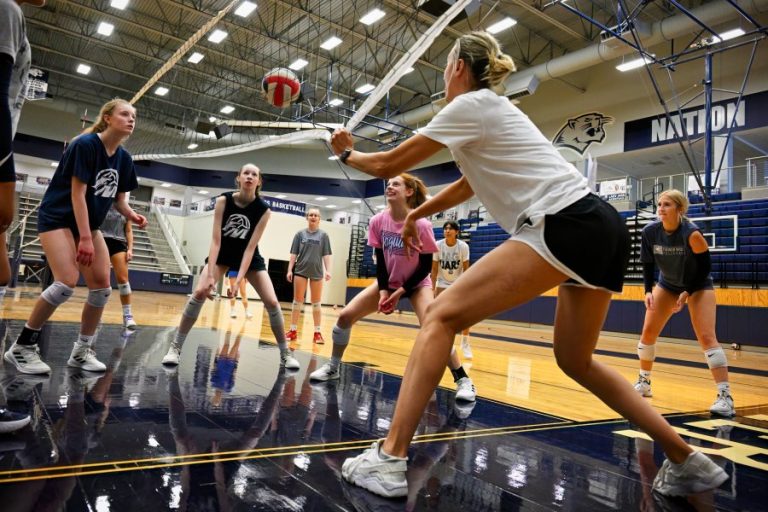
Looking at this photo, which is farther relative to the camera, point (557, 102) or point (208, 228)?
point (208, 228)

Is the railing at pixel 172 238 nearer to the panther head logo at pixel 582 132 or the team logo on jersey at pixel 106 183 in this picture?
the panther head logo at pixel 582 132

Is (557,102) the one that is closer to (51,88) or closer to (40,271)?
(40,271)

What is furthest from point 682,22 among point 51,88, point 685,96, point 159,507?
point 51,88

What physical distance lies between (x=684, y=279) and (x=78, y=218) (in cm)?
418

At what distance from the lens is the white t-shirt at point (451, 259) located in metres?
6.62

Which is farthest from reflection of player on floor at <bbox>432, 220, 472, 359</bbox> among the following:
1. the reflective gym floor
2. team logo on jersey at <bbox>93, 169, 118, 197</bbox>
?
team logo on jersey at <bbox>93, 169, 118, 197</bbox>

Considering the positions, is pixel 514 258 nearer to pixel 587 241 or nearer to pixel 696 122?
pixel 587 241

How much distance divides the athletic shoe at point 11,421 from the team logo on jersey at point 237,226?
227 cm

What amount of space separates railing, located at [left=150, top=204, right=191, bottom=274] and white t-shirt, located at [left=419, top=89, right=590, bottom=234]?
24062mm

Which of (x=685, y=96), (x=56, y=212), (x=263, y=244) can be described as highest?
(x=685, y=96)

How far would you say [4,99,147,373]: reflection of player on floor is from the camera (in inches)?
121

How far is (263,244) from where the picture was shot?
2291cm

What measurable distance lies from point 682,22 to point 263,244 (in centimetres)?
1742

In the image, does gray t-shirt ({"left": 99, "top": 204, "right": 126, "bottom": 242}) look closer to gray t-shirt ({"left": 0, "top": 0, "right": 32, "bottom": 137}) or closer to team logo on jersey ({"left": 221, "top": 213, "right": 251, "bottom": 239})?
team logo on jersey ({"left": 221, "top": 213, "right": 251, "bottom": 239})
